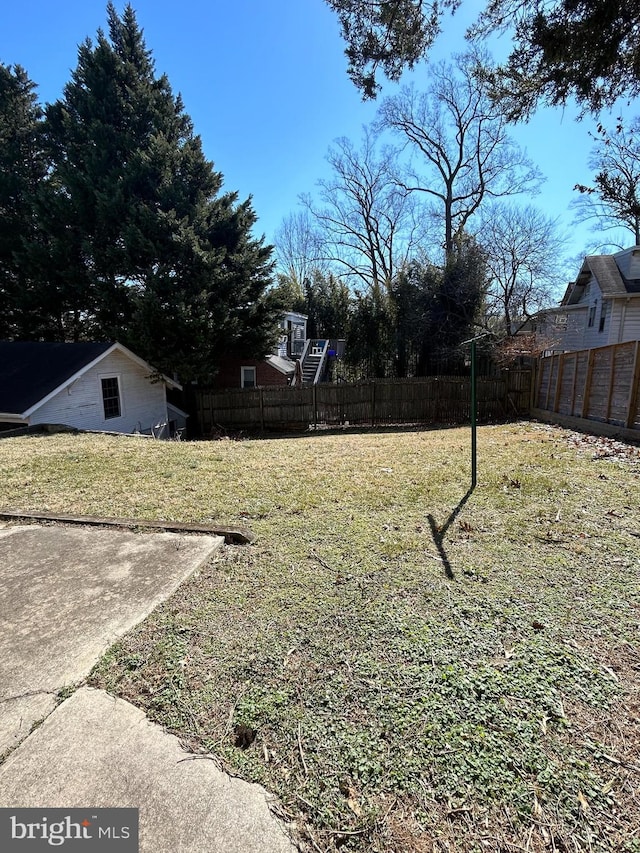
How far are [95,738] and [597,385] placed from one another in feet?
36.5

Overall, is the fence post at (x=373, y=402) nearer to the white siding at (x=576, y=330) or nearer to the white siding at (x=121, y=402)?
the white siding at (x=121, y=402)

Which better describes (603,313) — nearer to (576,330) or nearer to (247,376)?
(576,330)

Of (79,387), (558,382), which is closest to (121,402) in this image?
(79,387)

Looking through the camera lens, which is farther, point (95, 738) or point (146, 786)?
point (95, 738)

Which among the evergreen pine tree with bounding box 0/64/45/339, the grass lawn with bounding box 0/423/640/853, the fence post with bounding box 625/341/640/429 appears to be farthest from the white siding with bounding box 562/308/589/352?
the evergreen pine tree with bounding box 0/64/45/339

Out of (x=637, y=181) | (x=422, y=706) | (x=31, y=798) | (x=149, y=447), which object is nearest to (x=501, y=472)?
(x=422, y=706)

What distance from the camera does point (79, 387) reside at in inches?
496

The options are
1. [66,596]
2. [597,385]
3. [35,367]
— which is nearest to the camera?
[66,596]

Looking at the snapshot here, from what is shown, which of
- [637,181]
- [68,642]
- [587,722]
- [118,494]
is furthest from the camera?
[637,181]

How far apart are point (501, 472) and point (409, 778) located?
488 centimetres

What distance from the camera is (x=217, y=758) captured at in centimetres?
165

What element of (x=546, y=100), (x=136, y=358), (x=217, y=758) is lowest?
(x=217, y=758)

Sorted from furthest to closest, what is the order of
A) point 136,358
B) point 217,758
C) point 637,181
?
point 637,181 → point 136,358 → point 217,758

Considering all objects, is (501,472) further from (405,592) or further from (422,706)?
(422,706)
